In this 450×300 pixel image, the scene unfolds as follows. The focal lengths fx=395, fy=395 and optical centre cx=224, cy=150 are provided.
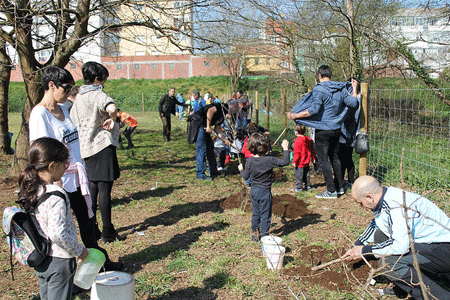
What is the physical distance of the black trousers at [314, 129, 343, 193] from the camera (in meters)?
6.04

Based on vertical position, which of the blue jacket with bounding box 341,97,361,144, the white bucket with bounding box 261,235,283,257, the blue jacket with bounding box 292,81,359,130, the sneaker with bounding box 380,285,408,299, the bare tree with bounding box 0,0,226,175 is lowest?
the sneaker with bounding box 380,285,408,299

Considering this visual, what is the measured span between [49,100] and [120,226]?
248cm

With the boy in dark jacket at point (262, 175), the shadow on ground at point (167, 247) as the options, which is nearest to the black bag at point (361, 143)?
the boy in dark jacket at point (262, 175)

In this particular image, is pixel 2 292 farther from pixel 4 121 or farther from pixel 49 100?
pixel 4 121

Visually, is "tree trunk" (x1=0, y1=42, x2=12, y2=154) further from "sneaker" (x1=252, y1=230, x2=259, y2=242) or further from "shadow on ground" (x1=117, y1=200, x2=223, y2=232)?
"sneaker" (x1=252, y1=230, x2=259, y2=242)

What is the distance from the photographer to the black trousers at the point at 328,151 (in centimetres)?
604

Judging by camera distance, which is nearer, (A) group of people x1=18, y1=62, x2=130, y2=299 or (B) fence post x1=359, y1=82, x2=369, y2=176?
(A) group of people x1=18, y1=62, x2=130, y2=299

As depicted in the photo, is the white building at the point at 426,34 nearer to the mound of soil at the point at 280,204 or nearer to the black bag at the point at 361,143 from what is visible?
the black bag at the point at 361,143

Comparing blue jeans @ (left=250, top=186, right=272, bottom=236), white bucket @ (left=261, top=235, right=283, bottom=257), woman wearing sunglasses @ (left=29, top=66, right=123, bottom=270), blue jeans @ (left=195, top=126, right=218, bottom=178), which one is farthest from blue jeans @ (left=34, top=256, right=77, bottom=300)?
blue jeans @ (left=195, top=126, right=218, bottom=178)

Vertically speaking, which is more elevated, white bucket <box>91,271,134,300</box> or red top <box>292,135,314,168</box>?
red top <box>292,135,314,168</box>

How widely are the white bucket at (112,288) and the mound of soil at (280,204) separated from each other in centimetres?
298

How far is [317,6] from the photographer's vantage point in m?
8.91

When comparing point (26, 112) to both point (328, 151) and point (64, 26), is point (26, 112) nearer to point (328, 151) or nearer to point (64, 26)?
point (64, 26)

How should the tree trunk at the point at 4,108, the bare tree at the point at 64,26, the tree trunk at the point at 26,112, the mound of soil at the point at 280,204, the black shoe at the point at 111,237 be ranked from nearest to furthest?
1. the black shoe at the point at 111,237
2. the mound of soil at the point at 280,204
3. the bare tree at the point at 64,26
4. the tree trunk at the point at 26,112
5. the tree trunk at the point at 4,108
